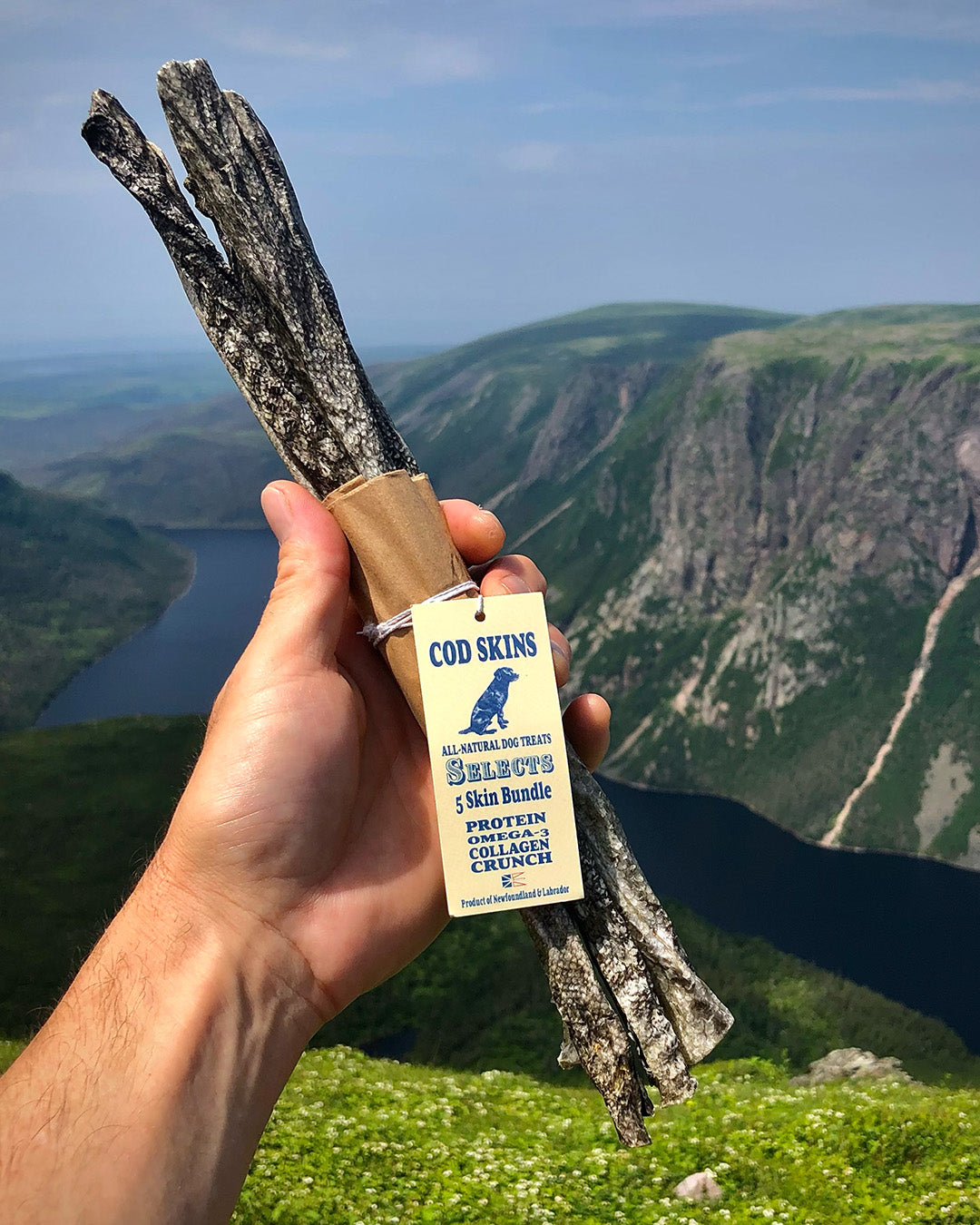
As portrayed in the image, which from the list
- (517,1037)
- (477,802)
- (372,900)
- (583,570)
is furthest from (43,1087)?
(583,570)

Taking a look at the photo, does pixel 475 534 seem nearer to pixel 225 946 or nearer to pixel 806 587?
pixel 225 946

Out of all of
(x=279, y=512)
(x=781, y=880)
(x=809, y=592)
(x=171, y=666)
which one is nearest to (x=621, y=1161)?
(x=279, y=512)

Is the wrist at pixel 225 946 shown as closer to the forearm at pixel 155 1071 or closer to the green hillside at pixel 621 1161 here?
the forearm at pixel 155 1071

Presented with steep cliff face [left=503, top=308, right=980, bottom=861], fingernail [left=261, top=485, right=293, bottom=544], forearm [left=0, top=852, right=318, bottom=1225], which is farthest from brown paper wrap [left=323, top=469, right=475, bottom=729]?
steep cliff face [left=503, top=308, right=980, bottom=861]

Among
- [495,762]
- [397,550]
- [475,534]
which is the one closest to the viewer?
[495,762]

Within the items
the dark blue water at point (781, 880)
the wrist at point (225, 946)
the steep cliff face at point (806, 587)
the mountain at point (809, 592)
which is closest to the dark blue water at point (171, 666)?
the dark blue water at point (781, 880)

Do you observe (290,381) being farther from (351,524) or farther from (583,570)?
(583,570)
